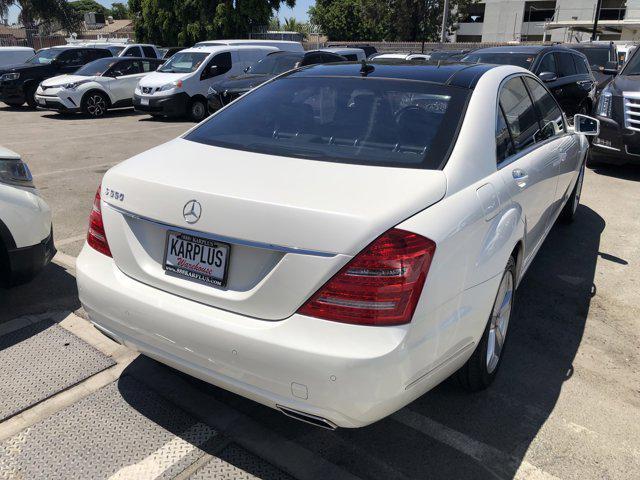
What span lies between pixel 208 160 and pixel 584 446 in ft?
7.33

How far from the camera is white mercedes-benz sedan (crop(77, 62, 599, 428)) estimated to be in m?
2.02

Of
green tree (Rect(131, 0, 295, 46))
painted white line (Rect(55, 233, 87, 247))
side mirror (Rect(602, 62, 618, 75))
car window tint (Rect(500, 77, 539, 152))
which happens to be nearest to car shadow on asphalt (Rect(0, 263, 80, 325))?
painted white line (Rect(55, 233, 87, 247))

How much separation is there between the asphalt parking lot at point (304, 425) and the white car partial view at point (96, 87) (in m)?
11.5

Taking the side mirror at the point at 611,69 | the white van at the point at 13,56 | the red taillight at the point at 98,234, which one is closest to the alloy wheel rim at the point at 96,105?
the white van at the point at 13,56

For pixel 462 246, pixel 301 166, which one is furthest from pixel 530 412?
pixel 301 166

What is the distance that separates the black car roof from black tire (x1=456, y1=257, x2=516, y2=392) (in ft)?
3.37

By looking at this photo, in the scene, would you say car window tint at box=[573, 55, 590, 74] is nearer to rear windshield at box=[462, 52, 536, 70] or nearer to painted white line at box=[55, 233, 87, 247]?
rear windshield at box=[462, 52, 536, 70]

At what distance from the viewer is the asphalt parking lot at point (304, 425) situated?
248 centimetres

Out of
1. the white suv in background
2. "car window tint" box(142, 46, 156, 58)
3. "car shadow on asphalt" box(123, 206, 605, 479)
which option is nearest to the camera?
"car shadow on asphalt" box(123, 206, 605, 479)

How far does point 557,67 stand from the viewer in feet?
34.0

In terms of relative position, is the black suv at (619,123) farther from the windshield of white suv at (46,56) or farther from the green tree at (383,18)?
the green tree at (383,18)

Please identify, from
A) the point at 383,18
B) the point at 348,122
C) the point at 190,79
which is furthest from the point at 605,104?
the point at 383,18

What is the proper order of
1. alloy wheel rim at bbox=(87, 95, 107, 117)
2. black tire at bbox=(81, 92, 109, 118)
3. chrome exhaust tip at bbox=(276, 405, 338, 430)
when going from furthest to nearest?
alloy wheel rim at bbox=(87, 95, 107, 117)
black tire at bbox=(81, 92, 109, 118)
chrome exhaust tip at bbox=(276, 405, 338, 430)

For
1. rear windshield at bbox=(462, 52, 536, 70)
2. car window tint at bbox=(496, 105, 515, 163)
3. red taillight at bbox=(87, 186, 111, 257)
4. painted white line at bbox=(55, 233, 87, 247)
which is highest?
rear windshield at bbox=(462, 52, 536, 70)
